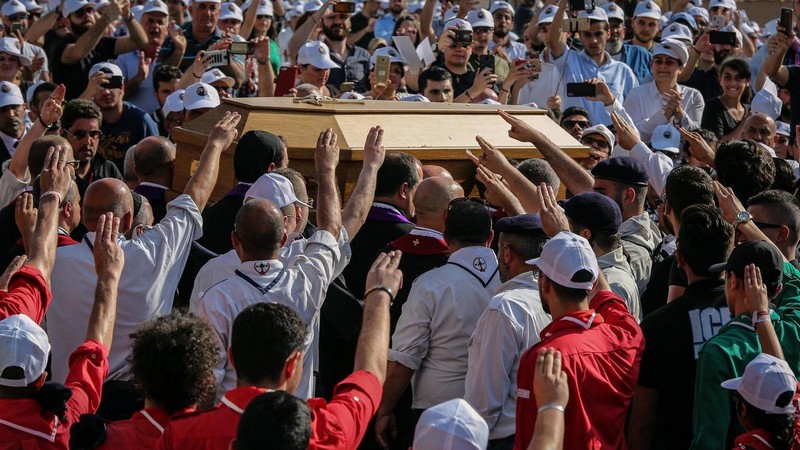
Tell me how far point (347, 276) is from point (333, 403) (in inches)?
79.7

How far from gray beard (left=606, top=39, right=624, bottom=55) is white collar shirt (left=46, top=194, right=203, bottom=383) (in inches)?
281

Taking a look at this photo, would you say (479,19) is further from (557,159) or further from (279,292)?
(279,292)

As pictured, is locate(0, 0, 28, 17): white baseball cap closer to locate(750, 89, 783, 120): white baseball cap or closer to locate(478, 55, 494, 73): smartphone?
locate(478, 55, 494, 73): smartphone

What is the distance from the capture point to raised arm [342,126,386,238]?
14.7 ft

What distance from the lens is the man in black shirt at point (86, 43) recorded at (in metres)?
9.84

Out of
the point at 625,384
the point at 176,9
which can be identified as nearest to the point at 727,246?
the point at 625,384

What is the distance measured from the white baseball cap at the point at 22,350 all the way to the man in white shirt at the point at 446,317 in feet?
4.46

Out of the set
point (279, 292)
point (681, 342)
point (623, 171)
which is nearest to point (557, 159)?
point (623, 171)

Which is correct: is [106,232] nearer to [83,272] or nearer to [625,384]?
[83,272]

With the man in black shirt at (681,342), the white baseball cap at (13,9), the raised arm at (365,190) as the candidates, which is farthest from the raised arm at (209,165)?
the white baseball cap at (13,9)

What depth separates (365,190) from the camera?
4.57 m

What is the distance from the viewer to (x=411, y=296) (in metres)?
4.30

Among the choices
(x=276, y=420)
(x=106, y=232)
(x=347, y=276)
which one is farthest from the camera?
(x=347, y=276)

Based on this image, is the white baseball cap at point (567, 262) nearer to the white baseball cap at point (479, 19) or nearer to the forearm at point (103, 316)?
the forearm at point (103, 316)
